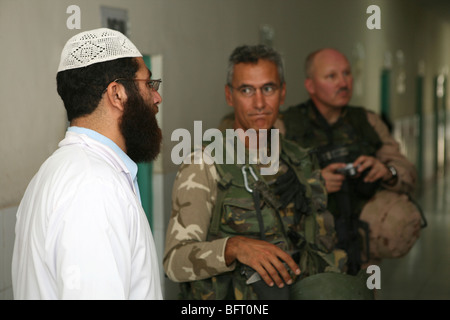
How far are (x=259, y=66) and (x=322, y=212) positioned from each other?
0.66 meters

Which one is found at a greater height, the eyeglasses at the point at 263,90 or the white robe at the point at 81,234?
the eyeglasses at the point at 263,90

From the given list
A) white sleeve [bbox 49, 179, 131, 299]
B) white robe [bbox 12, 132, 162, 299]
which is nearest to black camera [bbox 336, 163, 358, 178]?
white robe [bbox 12, 132, 162, 299]

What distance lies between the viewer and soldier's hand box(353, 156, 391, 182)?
2668mm

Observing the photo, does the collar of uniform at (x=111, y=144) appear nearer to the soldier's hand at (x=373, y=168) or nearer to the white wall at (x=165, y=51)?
the white wall at (x=165, y=51)

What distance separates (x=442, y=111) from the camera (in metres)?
13.2

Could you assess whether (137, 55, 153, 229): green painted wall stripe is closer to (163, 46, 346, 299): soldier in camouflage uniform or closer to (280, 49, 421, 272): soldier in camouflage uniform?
(280, 49, 421, 272): soldier in camouflage uniform

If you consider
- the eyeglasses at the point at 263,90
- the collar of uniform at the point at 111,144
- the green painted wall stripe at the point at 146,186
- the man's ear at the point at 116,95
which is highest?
the eyeglasses at the point at 263,90

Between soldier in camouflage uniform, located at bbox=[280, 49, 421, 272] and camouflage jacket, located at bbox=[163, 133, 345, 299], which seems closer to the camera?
camouflage jacket, located at bbox=[163, 133, 345, 299]

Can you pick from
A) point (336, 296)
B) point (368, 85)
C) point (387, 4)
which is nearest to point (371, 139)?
point (336, 296)

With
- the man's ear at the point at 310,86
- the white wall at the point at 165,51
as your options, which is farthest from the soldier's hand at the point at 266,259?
the man's ear at the point at 310,86

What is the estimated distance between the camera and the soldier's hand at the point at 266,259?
1.80 m

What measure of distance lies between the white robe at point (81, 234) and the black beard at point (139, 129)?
0.12 metres

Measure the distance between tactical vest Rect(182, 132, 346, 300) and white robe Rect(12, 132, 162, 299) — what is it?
83 centimetres

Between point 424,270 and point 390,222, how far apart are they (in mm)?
2472
